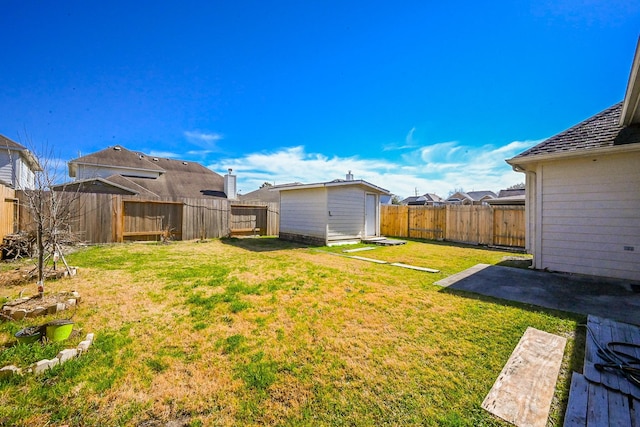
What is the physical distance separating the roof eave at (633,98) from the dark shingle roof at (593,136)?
0.26 meters

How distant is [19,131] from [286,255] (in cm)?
647

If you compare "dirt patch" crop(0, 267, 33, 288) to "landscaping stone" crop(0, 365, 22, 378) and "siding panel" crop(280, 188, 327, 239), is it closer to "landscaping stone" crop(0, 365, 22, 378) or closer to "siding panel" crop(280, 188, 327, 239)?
"landscaping stone" crop(0, 365, 22, 378)

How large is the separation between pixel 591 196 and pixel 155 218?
14136mm

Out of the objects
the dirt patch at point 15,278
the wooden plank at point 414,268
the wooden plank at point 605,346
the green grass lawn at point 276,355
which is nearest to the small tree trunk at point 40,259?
the green grass lawn at point 276,355

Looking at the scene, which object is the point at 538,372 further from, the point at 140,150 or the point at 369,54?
the point at 140,150

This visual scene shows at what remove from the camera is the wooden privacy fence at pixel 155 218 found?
9.09m

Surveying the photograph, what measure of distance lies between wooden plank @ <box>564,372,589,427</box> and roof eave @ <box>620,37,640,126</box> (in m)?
4.36

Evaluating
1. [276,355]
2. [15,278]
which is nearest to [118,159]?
[15,278]

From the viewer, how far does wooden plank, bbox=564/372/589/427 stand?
1.66 m

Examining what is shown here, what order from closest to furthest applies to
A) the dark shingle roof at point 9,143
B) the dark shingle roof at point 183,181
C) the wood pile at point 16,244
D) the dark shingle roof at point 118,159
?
the wood pile at point 16,244 → the dark shingle roof at point 9,143 → the dark shingle roof at point 118,159 → the dark shingle roof at point 183,181

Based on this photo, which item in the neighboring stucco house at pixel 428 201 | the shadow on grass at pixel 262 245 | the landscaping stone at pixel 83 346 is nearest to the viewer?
the landscaping stone at pixel 83 346

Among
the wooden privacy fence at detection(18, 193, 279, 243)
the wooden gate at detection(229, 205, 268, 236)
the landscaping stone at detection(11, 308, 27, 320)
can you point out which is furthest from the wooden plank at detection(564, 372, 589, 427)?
the wooden gate at detection(229, 205, 268, 236)

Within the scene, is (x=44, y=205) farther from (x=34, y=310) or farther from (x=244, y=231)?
(x=244, y=231)

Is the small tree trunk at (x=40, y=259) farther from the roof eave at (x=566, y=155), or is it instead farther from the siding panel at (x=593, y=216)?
the siding panel at (x=593, y=216)
